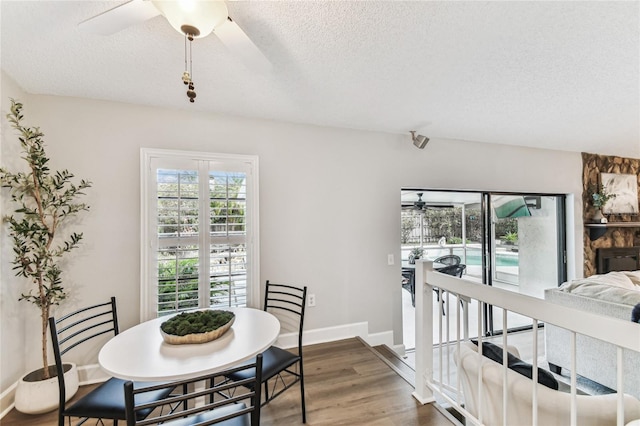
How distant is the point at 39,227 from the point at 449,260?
431 cm

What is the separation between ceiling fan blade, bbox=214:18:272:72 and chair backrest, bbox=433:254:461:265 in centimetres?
330

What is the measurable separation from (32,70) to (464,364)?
11.5ft

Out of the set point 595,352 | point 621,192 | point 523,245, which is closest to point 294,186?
point 595,352

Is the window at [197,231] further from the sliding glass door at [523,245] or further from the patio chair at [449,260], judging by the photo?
the sliding glass door at [523,245]

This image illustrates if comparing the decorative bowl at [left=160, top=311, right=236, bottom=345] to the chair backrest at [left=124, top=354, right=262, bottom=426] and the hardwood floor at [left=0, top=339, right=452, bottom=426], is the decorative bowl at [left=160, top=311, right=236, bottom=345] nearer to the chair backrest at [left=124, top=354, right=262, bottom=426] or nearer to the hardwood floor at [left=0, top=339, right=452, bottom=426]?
the chair backrest at [left=124, top=354, right=262, bottom=426]

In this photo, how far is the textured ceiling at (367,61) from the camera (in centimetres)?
153

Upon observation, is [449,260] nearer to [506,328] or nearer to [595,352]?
[595,352]

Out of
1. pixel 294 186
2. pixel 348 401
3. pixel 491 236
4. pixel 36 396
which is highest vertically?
pixel 294 186

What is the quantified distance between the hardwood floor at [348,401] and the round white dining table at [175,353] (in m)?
0.72

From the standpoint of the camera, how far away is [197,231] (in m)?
2.66

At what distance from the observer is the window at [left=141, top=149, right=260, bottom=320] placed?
8.34ft

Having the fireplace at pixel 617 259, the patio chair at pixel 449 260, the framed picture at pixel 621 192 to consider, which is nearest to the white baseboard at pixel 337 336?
the patio chair at pixel 449 260

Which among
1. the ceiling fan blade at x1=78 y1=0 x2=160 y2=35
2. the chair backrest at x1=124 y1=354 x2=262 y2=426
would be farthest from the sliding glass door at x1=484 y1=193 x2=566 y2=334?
the ceiling fan blade at x1=78 y1=0 x2=160 y2=35

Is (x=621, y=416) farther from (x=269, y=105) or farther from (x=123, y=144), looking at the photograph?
(x=123, y=144)
